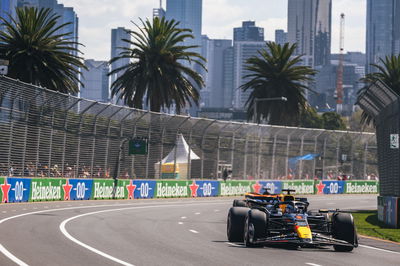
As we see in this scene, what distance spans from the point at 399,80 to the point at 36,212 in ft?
150

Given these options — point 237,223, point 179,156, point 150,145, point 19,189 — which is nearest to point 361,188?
point 179,156

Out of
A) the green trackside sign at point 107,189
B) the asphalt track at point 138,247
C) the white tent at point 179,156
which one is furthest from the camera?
the white tent at point 179,156

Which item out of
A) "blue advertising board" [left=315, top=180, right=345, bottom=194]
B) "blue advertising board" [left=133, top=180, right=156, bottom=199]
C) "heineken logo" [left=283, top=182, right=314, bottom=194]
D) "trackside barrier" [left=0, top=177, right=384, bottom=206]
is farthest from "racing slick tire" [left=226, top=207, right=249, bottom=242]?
"blue advertising board" [left=315, top=180, right=345, bottom=194]

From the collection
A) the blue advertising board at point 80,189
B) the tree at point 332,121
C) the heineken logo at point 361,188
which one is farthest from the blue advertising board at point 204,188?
the tree at point 332,121

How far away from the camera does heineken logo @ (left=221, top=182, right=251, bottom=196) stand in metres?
56.4

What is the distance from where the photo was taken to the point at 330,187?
67.9m

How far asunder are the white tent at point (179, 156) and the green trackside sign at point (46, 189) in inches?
398

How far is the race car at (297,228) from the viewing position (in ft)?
56.5

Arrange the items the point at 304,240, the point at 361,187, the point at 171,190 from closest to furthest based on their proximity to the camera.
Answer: the point at 304,240 < the point at 171,190 < the point at 361,187

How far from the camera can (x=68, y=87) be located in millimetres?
53438

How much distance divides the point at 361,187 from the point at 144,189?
2786cm

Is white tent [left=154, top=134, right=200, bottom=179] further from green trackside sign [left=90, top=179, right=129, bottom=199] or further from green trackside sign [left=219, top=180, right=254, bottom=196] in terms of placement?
green trackside sign [left=219, top=180, right=254, bottom=196]

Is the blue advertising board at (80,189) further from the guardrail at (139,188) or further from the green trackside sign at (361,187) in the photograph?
the green trackside sign at (361,187)

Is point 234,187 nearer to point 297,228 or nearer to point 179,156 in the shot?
point 179,156
